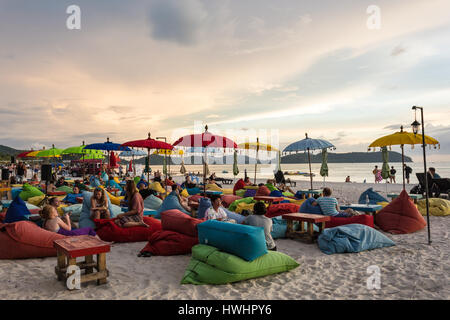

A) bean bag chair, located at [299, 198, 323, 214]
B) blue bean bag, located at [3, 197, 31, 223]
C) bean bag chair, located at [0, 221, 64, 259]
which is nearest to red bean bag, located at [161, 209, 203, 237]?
bean bag chair, located at [0, 221, 64, 259]

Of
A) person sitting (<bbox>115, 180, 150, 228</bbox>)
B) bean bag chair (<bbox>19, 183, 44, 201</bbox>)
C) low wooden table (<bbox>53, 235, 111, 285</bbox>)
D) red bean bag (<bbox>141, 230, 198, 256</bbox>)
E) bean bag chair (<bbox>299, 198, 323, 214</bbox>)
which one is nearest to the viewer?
low wooden table (<bbox>53, 235, 111, 285</bbox>)

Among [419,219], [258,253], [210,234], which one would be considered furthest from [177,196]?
[419,219]

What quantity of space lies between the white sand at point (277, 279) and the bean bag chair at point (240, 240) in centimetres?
38

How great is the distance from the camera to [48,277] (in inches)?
160

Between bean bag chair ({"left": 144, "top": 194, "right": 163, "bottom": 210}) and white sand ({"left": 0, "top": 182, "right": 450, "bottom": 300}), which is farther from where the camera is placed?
bean bag chair ({"left": 144, "top": 194, "right": 163, "bottom": 210})

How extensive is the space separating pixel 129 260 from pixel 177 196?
10.2ft

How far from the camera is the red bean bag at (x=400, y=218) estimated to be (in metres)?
6.82

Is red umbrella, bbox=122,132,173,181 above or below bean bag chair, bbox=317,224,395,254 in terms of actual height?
above

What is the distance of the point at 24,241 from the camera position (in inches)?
189

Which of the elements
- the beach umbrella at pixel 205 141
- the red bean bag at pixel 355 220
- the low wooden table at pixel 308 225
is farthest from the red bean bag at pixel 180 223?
the red bean bag at pixel 355 220

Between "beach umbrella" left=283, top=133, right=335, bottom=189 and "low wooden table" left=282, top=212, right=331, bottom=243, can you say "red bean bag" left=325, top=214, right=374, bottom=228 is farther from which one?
"beach umbrella" left=283, top=133, right=335, bottom=189

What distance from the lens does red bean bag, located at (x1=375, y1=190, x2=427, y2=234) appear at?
6824mm

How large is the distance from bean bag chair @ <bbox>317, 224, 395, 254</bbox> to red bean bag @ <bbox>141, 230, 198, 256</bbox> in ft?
7.64

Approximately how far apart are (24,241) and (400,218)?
7464 millimetres
